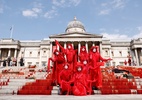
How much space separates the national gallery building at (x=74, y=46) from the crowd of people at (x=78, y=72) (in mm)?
35716

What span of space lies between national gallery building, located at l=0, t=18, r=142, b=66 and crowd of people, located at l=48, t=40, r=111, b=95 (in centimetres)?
3572

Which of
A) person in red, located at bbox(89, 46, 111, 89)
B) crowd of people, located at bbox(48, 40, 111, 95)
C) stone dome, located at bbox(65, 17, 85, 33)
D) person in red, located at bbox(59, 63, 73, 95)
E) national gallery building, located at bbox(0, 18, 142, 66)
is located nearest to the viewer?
crowd of people, located at bbox(48, 40, 111, 95)

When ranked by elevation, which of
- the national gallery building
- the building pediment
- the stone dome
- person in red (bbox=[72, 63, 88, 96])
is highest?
the stone dome

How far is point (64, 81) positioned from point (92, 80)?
2.02 meters

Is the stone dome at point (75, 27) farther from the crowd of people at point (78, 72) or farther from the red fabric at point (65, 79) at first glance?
the red fabric at point (65, 79)

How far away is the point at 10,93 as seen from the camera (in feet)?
31.4

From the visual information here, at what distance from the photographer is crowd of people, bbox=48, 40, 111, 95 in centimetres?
906

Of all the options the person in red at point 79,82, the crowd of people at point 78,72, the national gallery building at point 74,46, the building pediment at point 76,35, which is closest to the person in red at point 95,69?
the crowd of people at point 78,72

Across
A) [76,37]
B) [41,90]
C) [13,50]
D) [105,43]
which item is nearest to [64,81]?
[41,90]

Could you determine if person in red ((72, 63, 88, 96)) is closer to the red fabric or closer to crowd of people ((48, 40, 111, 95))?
crowd of people ((48, 40, 111, 95))

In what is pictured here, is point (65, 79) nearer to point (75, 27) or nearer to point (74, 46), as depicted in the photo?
point (74, 46)

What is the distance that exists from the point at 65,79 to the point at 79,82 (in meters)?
1.06

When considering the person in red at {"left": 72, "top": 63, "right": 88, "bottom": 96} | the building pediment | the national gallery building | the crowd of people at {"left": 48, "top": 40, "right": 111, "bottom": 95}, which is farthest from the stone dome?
the person in red at {"left": 72, "top": 63, "right": 88, "bottom": 96}

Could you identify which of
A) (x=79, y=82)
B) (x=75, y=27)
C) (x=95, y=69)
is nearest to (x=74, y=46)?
(x=75, y=27)
